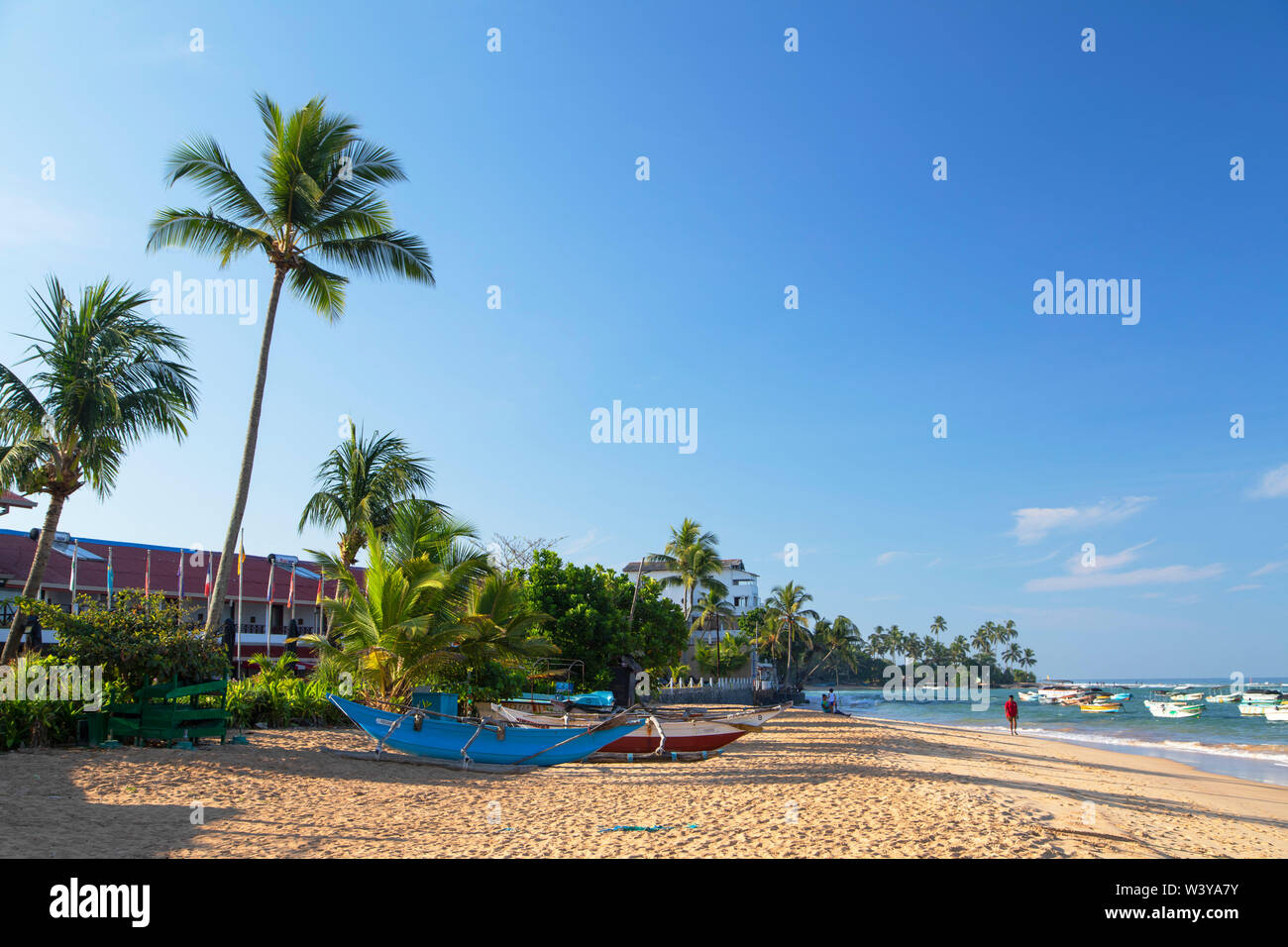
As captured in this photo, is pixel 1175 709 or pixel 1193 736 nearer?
pixel 1193 736

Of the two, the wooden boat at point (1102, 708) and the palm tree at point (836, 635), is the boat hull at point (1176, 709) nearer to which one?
the wooden boat at point (1102, 708)

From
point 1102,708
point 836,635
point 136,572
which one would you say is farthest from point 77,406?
point 836,635

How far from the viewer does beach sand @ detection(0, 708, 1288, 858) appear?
7.28m

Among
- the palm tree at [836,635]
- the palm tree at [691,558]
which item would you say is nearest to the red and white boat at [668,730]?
the palm tree at [691,558]

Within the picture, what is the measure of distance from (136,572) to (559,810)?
27380mm

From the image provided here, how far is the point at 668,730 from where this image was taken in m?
17.0

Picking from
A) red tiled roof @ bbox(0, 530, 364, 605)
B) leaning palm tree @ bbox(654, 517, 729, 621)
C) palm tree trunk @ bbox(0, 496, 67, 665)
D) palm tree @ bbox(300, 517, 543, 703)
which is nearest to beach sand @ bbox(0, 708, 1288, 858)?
palm tree @ bbox(300, 517, 543, 703)

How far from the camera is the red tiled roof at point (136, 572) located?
26297 millimetres

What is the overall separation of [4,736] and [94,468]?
7.11m

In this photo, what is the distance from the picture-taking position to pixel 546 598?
2814 cm

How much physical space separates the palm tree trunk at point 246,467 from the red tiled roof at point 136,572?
8.53 metres

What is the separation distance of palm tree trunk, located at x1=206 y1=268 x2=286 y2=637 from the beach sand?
3022 mm

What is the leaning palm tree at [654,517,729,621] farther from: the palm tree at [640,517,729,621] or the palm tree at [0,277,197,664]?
the palm tree at [0,277,197,664]

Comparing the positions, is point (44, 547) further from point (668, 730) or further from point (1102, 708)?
point (1102, 708)
